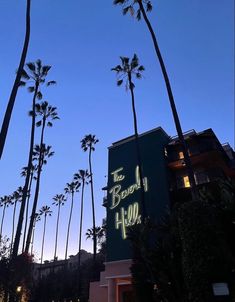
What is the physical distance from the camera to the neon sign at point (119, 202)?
31438 millimetres

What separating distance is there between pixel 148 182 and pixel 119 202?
4.40m

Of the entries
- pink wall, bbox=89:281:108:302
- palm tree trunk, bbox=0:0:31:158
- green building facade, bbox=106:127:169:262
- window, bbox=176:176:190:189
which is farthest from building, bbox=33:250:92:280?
palm tree trunk, bbox=0:0:31:158

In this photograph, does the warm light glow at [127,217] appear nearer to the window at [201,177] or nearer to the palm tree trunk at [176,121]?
the window at [201,177]

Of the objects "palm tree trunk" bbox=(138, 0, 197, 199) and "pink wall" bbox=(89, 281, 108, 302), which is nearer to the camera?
"palm tree trunk" bbox=(138, 0, 197, 199)

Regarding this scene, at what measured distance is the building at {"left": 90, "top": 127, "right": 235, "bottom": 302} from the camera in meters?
29.5

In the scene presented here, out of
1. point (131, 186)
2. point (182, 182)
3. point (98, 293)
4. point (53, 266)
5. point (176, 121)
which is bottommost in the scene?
point (98, 293)

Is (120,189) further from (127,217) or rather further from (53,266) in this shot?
(53,266)

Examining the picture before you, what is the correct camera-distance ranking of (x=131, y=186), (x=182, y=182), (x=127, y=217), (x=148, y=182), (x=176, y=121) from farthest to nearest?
1. (x=131, y=186)
2. (x=148, y=182)
3. (x=127, y=217)
4. (x=182, y=182)
5. (x=176, y=121)

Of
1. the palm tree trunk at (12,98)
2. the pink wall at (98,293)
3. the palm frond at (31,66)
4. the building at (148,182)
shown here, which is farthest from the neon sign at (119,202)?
the palm tree trunk at (12,98)

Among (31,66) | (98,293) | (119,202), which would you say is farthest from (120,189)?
(31,66)

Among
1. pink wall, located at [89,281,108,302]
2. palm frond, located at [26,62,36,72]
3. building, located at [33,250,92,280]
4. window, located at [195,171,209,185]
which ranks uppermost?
palm frond, located at [26,62,36,72]

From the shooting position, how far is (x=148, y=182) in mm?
32281

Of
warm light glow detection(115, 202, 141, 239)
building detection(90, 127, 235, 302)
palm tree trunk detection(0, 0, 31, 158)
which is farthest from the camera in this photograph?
warm light glow detection(115, 202, 141, 239)

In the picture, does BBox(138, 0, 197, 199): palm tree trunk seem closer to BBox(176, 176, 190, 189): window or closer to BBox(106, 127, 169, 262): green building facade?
BBox(106, 127, 169, 262): green building facade
